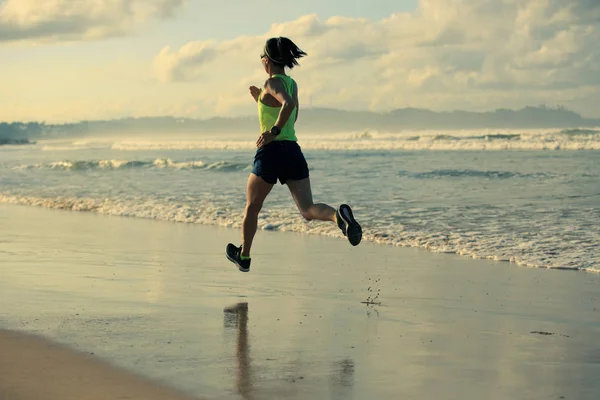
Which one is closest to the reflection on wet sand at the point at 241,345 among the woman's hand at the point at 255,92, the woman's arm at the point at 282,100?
the woman's arm at the point at 282,100

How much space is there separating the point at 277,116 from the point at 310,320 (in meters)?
1.63

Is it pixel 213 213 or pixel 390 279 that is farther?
pixel 213 213

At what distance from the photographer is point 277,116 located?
6.64 meters

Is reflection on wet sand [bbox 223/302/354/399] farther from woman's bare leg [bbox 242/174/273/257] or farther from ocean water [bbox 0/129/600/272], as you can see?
ocean water [bbox 0/129/600/272]

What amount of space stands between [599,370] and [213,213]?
10.5 meters

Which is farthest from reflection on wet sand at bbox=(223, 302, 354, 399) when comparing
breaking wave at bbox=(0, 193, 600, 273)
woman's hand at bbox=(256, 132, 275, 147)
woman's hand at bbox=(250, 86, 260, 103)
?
breaking wave at bbox=(0, 193, 600, 273)

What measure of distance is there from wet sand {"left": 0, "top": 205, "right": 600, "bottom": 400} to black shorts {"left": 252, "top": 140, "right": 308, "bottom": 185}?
96 cm

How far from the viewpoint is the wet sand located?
14.1 ft

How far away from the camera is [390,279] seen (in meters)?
7.87

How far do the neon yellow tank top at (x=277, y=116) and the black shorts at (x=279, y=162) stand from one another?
0.06 m

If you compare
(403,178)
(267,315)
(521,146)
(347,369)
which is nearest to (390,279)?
(267,315)

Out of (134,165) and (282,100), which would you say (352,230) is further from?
(134,165)

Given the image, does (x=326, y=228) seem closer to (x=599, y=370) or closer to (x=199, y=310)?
(x=199, y=310)

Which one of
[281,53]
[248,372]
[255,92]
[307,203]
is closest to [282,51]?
[281,53]
